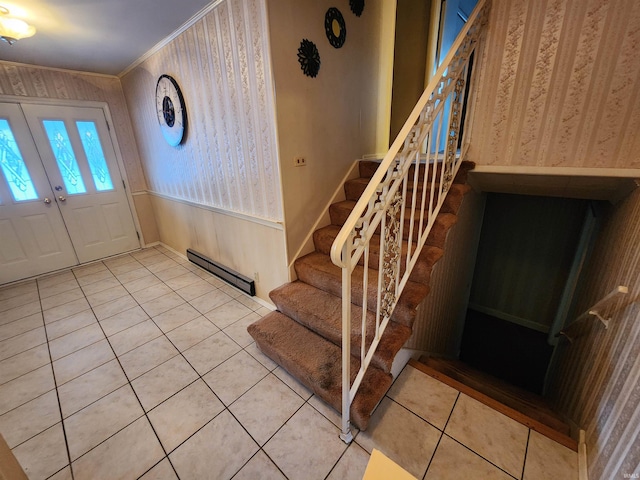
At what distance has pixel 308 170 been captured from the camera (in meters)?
2.21

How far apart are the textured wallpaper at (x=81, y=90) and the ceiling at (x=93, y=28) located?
0.46ft

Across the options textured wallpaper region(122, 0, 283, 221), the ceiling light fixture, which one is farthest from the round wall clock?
the ceiling light fixture

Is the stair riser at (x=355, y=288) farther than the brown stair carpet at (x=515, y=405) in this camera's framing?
Yes

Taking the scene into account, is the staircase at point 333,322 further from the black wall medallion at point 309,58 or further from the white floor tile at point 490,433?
the black wall medallion at point 309,58

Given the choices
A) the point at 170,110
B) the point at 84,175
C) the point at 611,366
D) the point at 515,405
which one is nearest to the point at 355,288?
the point at 611,366

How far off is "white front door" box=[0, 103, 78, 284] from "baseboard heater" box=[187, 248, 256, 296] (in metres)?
1.79

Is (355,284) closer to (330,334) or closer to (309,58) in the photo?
(330,334)

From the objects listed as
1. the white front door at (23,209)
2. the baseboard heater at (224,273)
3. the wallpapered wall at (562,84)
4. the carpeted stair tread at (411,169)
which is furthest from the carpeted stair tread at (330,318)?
the white front door at (23,209)

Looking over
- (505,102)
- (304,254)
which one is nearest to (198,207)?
(304,254)

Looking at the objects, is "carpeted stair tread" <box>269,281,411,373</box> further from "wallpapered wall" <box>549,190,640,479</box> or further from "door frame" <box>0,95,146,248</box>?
"door frame" <box>0,95,146,248</box>

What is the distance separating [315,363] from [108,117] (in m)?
4.39

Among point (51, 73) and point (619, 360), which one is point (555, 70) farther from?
point (51, 73)

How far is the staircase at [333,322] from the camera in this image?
1.55 metres

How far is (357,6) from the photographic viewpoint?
2322mm
